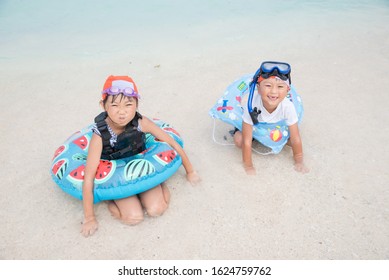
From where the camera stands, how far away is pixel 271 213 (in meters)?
3.03

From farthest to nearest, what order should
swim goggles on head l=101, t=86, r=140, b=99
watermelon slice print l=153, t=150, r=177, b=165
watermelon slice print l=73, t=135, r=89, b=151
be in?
watermelon slice print l=73, t=135, r=89, b=151 → watermelon slice print l=153, t=150, r=177, b=165 → swim goggles on head l=101, t=86, r=140, b=99

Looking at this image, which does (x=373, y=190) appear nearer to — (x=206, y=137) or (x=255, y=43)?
(x=206, y=137)

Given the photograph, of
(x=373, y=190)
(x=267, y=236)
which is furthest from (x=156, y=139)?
(x=373, y=190)

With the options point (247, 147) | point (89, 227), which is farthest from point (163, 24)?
point (89, 227)

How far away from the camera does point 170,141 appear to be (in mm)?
3217

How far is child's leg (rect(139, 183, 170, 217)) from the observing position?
9.84ft

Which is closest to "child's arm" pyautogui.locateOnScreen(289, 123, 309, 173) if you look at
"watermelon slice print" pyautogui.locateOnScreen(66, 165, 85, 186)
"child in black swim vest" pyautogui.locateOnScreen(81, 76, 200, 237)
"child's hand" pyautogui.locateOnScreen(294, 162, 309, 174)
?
"child's hand" pyautogui.locateOnScreen(294, 162, 309, 174)

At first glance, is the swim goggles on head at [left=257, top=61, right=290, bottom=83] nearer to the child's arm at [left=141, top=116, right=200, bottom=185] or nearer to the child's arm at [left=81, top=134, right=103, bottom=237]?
the child's arm at [left=141, top=116, right=200, bottom=185]

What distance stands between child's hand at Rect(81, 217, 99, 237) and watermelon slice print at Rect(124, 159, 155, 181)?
491 mm

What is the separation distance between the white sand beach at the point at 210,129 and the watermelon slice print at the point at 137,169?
45 cm

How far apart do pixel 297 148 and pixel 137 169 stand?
1.64 metres

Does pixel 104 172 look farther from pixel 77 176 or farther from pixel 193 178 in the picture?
pixel 193 178

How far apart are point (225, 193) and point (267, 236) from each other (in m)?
0.62

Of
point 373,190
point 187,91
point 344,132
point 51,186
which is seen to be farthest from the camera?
point 187,91
